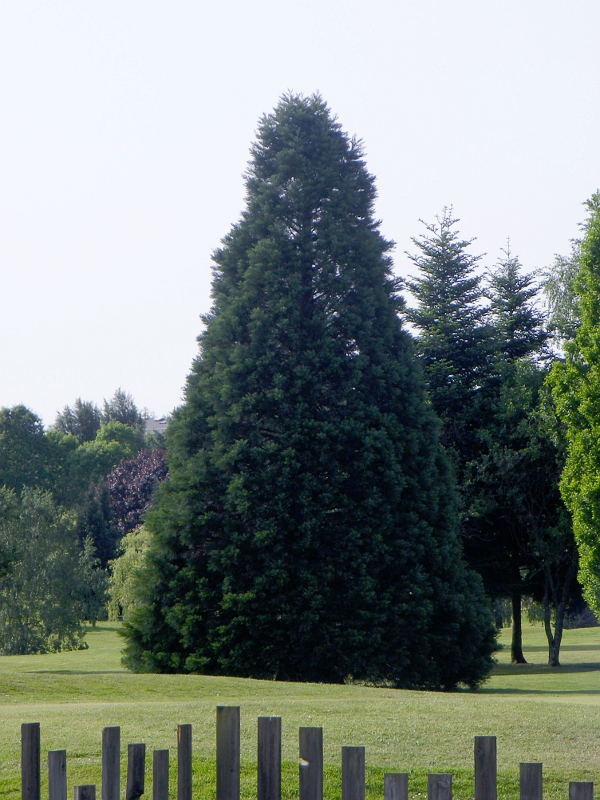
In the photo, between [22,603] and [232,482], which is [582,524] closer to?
[232,482]

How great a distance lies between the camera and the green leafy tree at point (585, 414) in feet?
92.3

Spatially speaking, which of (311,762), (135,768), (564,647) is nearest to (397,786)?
(311,762)

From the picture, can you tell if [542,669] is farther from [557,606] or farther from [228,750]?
[228,750]

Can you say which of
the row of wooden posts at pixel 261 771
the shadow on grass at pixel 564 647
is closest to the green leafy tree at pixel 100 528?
the shadow on grass at pixel 564 647

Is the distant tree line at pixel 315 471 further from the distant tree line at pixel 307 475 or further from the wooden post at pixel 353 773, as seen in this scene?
the wooden post at pixel 353 773

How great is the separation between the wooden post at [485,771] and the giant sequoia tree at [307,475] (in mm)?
17546

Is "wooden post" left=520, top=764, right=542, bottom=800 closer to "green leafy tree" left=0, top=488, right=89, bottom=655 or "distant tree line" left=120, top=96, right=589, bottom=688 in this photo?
"distant tree line" left=120, top=96, right=589, bottom=688

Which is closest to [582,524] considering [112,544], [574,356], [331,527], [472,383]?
[574,356]

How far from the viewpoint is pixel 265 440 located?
22.7 metres

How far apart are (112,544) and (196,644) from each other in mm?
45400

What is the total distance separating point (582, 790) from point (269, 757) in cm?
122

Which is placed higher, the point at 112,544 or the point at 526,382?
the point at 526,382

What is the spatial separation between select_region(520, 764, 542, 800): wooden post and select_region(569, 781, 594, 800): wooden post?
122mm

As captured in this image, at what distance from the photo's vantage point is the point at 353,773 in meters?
3.66
